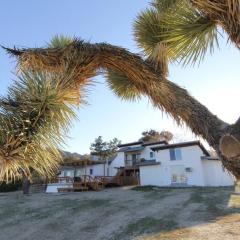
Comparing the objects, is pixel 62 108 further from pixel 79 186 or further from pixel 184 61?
pixel 79 186

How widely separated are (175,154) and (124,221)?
22.9m

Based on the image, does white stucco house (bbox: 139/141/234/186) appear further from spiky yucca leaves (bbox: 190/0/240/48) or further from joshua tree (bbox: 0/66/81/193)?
joshua tree (bbox: 0/66/81/193)

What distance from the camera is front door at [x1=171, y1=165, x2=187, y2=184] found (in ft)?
119

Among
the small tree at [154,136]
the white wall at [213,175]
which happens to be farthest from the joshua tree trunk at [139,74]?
the small tree at [154,136]

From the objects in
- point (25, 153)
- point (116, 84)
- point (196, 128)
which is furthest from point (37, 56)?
point (196, 128)

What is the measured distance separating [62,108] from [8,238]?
12.6 meters

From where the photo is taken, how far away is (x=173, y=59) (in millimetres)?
5262

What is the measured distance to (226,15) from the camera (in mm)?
4117

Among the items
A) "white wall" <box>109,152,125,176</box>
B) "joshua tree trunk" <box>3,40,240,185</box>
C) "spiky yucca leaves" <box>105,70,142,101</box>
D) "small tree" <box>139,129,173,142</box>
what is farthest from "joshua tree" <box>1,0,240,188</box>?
"small tree" <box>139,129,173,142</box>

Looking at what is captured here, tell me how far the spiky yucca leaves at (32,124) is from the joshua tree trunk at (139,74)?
24.5 inches

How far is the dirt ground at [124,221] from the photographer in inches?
504

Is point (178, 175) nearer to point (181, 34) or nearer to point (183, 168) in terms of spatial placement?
point (183, 168)

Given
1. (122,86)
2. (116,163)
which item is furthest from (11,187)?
(122,86)

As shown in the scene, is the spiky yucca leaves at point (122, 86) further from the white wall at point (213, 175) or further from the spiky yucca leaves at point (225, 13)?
the white wall at point (213, 175)
